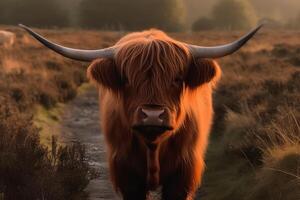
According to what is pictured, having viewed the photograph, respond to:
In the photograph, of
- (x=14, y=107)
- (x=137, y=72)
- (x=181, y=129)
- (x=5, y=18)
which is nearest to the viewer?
(x=137, y=72)

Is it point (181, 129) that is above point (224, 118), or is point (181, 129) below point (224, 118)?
above

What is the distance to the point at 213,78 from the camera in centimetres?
425

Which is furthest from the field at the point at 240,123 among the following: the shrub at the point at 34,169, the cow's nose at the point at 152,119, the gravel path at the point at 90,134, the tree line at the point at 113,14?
the tree line at the point at 113,14

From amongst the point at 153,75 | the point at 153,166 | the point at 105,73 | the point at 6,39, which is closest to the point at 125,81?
the point at 105,73

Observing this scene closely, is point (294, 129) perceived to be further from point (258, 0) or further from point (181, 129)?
point (258, 0)

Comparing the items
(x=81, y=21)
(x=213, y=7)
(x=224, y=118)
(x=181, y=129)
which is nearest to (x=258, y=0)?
(x=213, y=7)

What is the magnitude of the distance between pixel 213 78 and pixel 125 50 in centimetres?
65

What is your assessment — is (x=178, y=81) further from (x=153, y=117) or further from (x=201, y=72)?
(x=153, y=117)

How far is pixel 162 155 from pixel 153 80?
93 cm

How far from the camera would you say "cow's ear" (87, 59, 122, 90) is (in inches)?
165

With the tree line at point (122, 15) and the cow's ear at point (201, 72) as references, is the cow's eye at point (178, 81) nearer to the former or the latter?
the cow's ear at point (201, 72)

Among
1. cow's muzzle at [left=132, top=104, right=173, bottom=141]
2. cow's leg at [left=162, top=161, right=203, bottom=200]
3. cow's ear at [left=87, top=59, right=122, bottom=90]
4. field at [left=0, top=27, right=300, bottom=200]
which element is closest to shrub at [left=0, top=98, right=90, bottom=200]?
field at [left=0, top=27, right=300, bottom=200]

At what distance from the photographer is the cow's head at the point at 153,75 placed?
12.9 ft

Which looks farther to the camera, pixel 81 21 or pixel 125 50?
pixel 81 21
